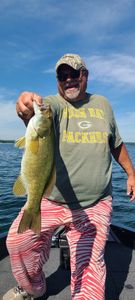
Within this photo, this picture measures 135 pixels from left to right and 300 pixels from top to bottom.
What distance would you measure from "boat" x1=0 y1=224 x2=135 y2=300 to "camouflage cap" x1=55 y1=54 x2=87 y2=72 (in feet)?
9.01

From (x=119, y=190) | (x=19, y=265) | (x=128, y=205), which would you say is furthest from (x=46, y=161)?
(x=119, y=190)

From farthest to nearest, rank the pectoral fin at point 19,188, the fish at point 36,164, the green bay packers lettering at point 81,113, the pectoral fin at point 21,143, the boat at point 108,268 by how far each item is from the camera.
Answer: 1. the boat at point 108,268
2. the green bay packers lettering at point 81,113
3. the pectoral fin at point 19,188
4. the pectoral fin at point 21,143
5. the fish at point 36,164

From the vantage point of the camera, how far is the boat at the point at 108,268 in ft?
16.1

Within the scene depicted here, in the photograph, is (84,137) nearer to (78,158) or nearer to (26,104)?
(78,158)

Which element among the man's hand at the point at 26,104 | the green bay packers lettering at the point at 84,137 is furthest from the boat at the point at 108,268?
the man's hand at the point at 26,104

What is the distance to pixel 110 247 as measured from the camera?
6371mm

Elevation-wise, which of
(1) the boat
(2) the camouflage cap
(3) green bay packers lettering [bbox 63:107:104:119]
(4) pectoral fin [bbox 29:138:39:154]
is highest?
(2) the camouflage cap

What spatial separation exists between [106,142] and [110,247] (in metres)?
2.77

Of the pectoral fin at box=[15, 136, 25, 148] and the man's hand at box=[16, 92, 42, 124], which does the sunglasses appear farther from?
the pectoral fin at box=[15, 136, 25, 148]


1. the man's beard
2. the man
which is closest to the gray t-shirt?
the man

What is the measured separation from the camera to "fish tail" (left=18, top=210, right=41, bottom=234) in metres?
3.71

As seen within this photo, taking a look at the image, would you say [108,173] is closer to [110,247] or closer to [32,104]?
[32,104]

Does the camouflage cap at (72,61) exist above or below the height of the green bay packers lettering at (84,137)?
above

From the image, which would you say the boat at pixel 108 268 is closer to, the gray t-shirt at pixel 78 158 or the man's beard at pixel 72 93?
the gray t-shirt at pixel 78 158
